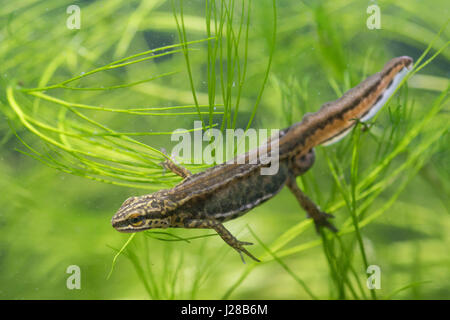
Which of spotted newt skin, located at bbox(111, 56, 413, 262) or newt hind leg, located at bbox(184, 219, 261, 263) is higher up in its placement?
spotted newt skin, located at bbox(111, 56, 413, 262)

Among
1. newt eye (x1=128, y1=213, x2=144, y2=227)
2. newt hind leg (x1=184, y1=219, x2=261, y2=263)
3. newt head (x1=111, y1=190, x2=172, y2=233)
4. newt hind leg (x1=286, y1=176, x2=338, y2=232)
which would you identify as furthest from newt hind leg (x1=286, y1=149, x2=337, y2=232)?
newt eye (x1=128, y1=213, x2=144, y2=227)

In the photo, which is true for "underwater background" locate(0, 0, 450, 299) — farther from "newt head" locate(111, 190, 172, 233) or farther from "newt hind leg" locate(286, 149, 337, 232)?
"newt head" locate(111, 190, 172, 233)

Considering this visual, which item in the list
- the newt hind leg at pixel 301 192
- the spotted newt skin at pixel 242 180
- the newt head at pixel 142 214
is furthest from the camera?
the newt hind leg at pixel 301 192

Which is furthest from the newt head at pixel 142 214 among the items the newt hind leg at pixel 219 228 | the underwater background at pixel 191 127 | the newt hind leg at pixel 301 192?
the newt hind leg at pixel 301 192

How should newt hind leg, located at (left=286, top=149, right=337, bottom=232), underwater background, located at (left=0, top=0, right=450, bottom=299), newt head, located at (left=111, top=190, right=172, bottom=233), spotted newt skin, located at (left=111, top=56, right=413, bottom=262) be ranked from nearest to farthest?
newt head, located at (left=111, top=190, right=172, bottom=233) < spotted newt skin, located at (left=111, top=56, right=413, bottom=262) < newt hind leg, located at (left=286, top=149, right=337, bottom=232) < underwater background, located at (left=0, top=0, right=450, bottom=299)

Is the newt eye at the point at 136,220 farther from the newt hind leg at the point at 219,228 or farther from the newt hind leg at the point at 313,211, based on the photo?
the newt hind leg at the point at 313,211

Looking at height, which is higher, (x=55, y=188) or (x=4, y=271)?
(x=55, y=188)

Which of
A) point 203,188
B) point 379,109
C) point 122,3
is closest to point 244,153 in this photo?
point 203,188

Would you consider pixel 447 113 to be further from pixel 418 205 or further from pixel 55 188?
pixel 55 188

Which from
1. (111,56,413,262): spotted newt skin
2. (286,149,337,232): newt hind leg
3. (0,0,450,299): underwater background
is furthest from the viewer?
(0,0,450,299): underwater background
